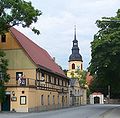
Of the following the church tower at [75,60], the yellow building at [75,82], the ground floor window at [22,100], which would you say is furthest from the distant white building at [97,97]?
the ground floor window at [22,100]

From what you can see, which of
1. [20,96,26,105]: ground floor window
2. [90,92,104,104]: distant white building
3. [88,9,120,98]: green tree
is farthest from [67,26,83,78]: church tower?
[88,9,120,98]: green tree

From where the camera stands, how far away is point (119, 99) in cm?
12131

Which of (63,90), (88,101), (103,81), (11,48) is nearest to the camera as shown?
(103,81)

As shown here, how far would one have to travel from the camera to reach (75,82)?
99.3 meters

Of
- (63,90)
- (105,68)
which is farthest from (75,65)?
(105,68)

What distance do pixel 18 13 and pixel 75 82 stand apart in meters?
59.7

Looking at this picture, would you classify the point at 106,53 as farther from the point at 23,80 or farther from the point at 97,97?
the point at 97,97

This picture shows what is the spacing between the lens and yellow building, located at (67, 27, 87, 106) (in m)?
92.4

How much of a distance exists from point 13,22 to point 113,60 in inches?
440

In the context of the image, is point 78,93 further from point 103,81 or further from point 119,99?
point 103,81

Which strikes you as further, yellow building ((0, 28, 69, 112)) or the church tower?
the church tower

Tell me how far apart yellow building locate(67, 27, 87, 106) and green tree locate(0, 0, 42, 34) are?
46.5 meters

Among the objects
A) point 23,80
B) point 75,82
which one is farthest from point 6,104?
point 75,82

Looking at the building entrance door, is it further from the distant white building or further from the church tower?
the church tower
